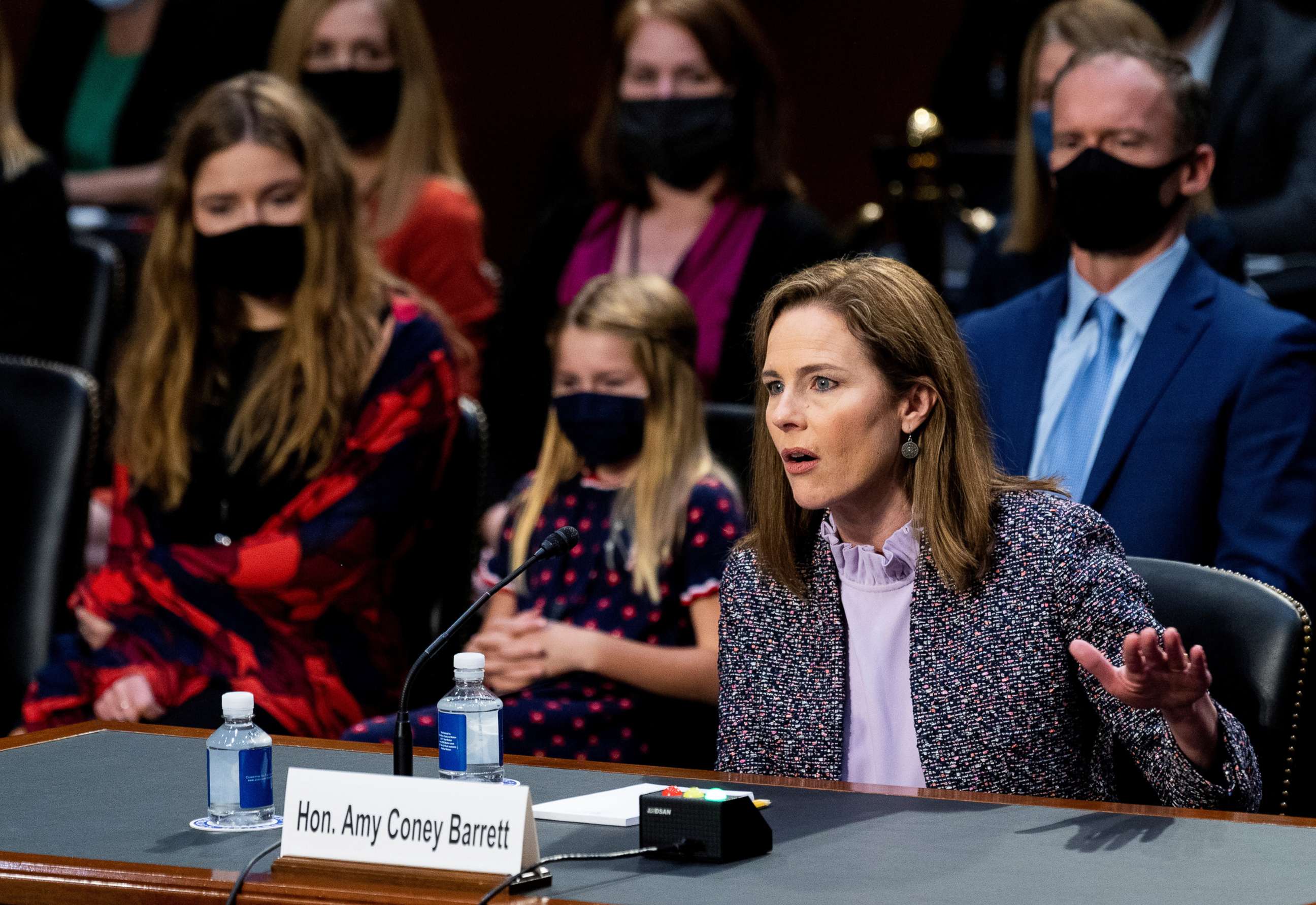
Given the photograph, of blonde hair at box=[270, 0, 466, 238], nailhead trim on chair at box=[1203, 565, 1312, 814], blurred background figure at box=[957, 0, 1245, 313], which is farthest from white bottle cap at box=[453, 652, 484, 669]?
blonde hair at box=[270, 0, 466, 238]

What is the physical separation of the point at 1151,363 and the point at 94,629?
1.88 m

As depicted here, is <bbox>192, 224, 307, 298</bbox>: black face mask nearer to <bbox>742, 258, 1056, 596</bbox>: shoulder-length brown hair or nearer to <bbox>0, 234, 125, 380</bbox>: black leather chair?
<bbox>0, 234, 125, 380</bbox>: black leather chair

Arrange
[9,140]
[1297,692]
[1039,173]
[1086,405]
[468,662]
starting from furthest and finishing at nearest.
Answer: [9,140] → [1039,173] → [1086,405] → [1297,692] → [468,662]

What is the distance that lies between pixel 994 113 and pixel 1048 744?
2.91m

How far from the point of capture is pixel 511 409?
396 cm

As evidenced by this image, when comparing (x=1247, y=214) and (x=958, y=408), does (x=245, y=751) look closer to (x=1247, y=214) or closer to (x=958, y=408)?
(x=958, y=408)

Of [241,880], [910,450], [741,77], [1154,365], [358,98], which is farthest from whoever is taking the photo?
[358,98]

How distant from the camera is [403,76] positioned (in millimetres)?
4160

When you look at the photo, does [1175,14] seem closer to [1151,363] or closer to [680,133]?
[680,133]

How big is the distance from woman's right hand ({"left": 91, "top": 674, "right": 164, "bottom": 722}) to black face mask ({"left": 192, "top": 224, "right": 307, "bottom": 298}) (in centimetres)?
75

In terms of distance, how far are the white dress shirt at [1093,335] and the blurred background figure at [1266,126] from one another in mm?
1212

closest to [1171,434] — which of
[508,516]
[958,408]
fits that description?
[958,408]

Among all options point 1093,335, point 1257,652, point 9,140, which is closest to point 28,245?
point 9,140

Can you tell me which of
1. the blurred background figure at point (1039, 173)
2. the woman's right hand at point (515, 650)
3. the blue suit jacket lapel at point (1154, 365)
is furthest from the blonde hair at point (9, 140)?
the blue suit jacket lapel at point (1154, 365)
